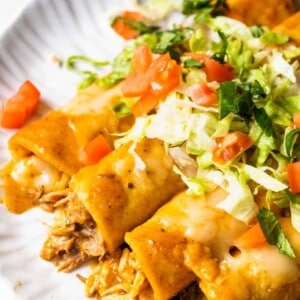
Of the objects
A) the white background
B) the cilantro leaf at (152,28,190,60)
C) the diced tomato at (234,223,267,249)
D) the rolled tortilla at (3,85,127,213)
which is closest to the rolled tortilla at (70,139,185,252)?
the rolled tortilla at (3,85,127,213)

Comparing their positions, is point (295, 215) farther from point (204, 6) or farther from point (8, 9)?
point (8, 9)

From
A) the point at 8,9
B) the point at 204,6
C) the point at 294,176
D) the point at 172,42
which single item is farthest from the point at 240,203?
the point at 8,9

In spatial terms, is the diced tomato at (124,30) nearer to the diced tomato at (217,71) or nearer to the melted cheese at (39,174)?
the diced tomato at (217,71)

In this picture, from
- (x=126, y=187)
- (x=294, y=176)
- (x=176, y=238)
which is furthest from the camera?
(x=126, y=187)

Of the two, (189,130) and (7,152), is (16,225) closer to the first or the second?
(7,152)

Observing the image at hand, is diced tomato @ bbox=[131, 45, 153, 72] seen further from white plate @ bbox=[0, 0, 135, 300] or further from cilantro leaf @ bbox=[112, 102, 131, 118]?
white plate @ bbox=[0, 0, 135, 300]

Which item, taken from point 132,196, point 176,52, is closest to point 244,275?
point 132,196
